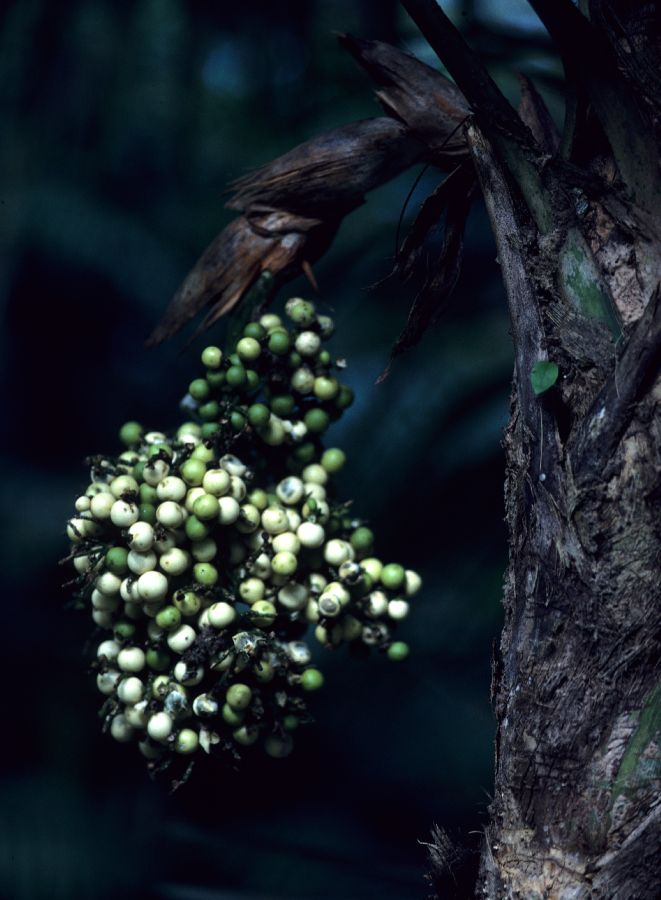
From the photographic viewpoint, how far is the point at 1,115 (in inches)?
47.3

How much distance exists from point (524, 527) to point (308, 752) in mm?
636

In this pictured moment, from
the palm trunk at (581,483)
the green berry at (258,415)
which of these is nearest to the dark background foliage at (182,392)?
the green berry at (258,415)

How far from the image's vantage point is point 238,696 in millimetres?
725

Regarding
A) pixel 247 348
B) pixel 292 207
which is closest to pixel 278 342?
pixel 247 348

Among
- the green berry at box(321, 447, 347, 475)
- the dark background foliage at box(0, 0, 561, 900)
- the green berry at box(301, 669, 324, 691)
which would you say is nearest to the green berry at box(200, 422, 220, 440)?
the green berry at box(321, 447, 347, 475)

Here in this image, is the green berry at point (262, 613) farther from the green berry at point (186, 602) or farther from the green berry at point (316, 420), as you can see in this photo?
the green berry at point (316, 420)

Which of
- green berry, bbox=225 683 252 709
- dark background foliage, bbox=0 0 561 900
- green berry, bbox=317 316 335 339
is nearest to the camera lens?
green berry, bbox=225 683 252 709

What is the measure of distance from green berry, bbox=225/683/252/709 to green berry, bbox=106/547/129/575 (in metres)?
0.13

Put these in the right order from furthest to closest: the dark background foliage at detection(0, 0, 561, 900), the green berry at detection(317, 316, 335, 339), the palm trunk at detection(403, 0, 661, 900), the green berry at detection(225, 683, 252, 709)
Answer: the dark background foliage at detection(0, 0, 561, 900) → the green berry at detection(317, 316, 335, 339) → the green berry at detection(225, 683, 252, 709) → the palm trunk at detection(403, 0, 661, 900)

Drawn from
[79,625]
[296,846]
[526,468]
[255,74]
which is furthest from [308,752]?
[255,74]

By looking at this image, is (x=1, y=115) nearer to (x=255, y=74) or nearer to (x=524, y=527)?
(x=255, y=74)

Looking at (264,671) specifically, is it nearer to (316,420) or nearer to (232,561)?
(232,561)

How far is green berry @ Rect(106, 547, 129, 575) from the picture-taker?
28.9 inches

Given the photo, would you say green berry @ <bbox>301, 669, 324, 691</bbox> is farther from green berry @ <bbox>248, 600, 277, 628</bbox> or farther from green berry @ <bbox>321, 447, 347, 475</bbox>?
green berry @ <bbox>321, 447, 347, 475</bbox>
